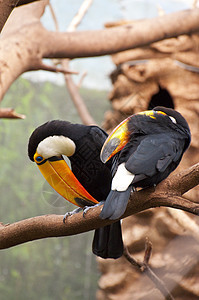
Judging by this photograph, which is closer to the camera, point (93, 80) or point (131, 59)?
point (131, 59)

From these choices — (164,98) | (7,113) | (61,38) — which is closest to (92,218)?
(7,113)

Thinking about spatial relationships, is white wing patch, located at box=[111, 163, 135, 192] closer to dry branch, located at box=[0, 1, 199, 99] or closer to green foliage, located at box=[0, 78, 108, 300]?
dry branch, located at box=[0, 1, 199, 99]

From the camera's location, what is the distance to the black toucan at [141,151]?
56 cm

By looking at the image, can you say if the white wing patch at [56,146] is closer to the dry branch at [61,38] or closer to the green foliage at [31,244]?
the dry branch at [61,38]

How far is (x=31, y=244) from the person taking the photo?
1752mm

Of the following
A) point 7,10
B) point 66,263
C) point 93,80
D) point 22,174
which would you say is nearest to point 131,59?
point 93,80

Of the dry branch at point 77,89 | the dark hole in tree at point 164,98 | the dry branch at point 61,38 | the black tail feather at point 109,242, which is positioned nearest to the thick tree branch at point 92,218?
the black tail feather at point 109,242

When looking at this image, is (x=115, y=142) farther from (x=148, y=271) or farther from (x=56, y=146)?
(x=148, y=271)

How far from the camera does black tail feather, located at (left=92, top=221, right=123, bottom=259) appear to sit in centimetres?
76

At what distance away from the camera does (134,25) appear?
141cm

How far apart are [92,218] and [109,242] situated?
0.18 meters

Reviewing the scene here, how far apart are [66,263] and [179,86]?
88cm

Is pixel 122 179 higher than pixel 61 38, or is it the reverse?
pixel 122 179

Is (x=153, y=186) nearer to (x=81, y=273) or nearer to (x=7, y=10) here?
(x=7, y=10)
